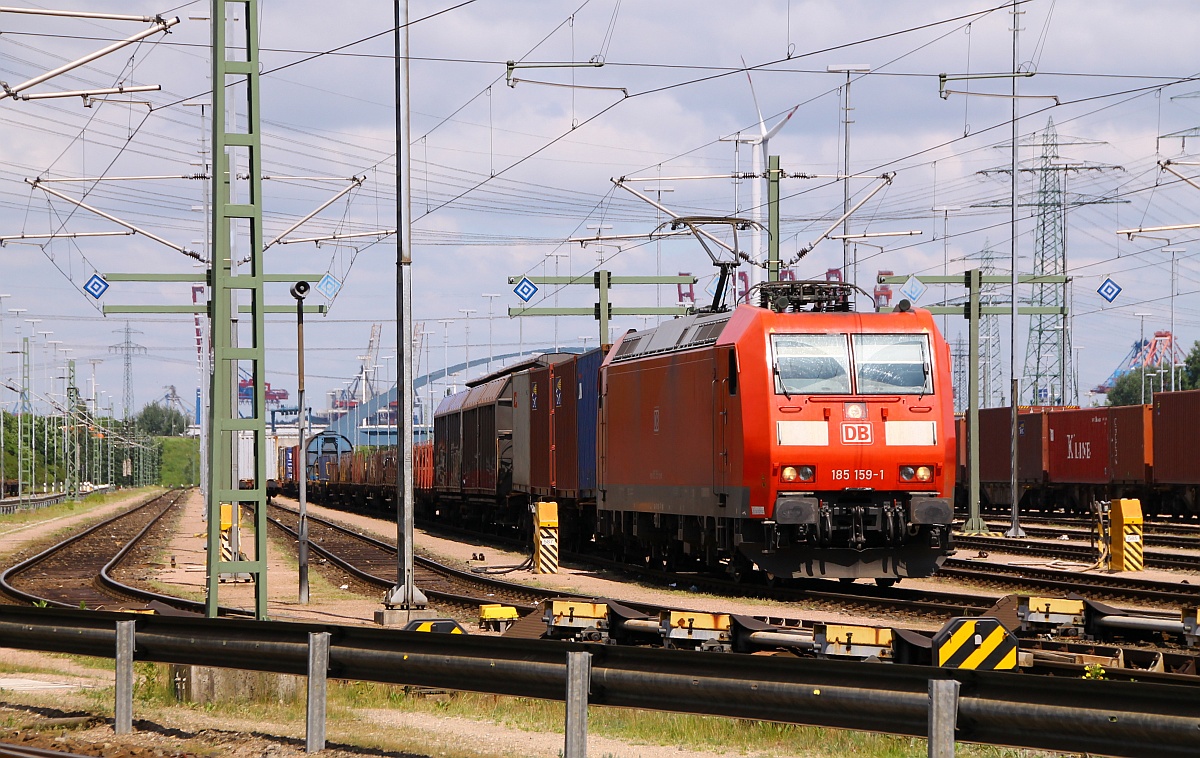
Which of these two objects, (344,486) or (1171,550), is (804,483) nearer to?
(1171,550)

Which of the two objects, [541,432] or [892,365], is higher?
[892,365]

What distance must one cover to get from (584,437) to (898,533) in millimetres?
9989

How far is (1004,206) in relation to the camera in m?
58.9

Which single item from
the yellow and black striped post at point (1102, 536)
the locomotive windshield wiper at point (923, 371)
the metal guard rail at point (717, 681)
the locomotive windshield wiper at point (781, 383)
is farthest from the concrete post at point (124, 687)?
the yellow and black striped post at point (1102, 536)

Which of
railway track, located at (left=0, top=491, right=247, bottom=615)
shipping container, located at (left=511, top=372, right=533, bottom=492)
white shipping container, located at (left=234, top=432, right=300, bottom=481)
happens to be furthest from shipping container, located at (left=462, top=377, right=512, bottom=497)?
white shipping container, located at (left=234, top=432, right=300, bottom=481)

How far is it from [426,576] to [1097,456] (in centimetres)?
2660

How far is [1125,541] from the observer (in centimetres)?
2486

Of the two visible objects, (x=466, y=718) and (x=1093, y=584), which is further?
(x=1093, y=584)

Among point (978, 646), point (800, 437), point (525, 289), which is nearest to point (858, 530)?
point (800, 437)

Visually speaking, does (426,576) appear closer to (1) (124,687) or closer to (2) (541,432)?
(2) (541,432)

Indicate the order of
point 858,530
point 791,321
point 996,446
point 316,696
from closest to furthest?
1. point 316,696
2. point 858,530
3. point 791,321
4. point 996,446

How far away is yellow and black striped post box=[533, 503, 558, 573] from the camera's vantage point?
83.7ft

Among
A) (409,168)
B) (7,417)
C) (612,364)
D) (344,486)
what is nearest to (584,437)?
(612,364)

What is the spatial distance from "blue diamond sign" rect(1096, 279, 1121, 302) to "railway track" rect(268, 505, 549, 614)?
2597cm
